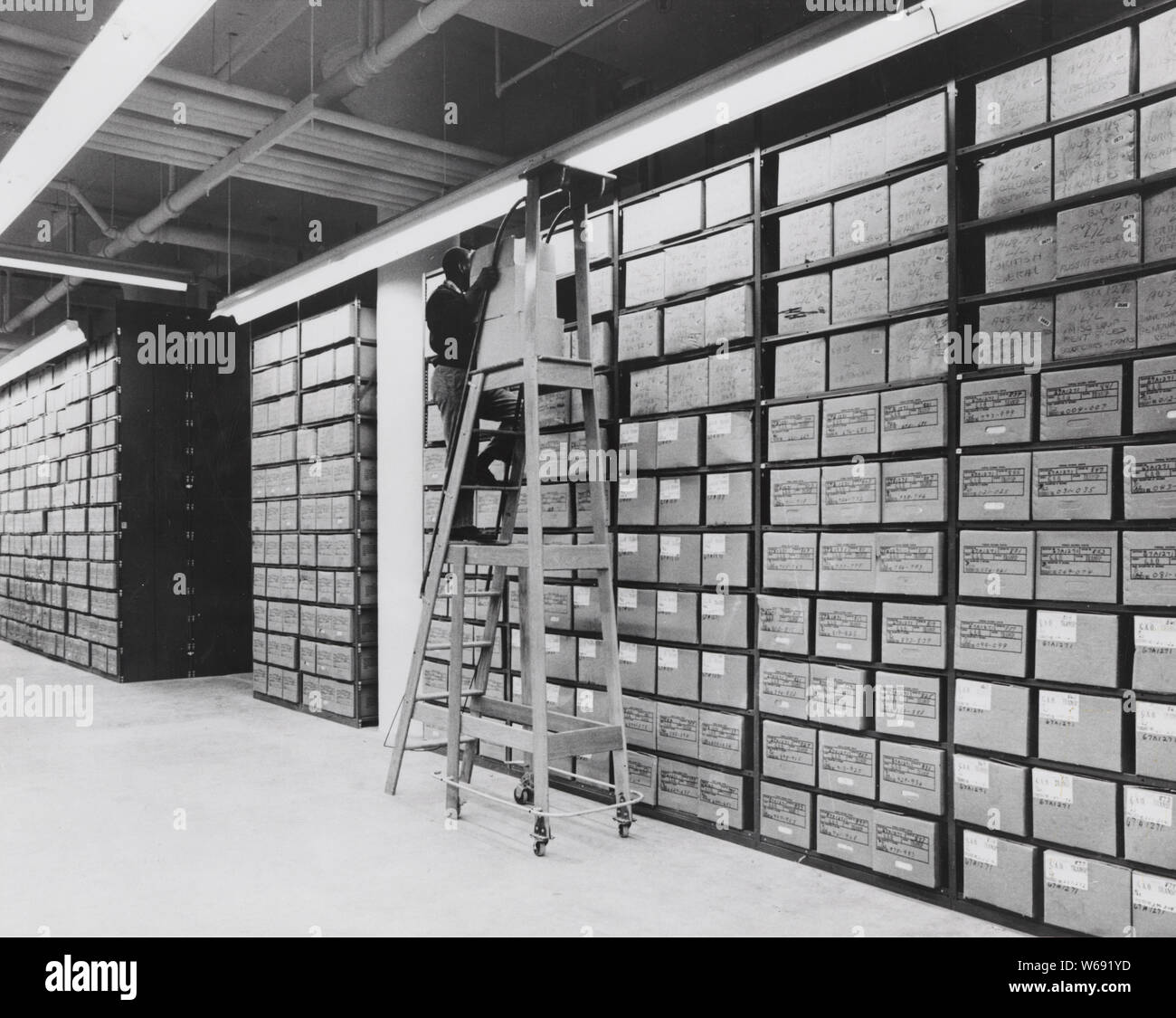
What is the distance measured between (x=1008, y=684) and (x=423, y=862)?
2.13m

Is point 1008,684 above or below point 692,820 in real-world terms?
above

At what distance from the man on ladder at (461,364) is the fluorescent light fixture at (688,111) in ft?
0.93

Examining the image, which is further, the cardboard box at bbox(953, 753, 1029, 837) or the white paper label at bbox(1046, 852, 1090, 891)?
the cardboard box at bbox(953, 753, 1029, 837)

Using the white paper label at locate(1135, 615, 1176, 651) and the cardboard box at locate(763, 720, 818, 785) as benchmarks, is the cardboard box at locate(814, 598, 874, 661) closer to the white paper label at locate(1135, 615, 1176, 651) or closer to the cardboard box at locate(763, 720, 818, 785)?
the cardboard box at locate(763, 720, 818, 785)

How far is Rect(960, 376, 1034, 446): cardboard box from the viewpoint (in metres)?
3.08

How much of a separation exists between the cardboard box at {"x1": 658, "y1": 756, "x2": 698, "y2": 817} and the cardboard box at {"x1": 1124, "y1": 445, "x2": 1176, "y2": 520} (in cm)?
197

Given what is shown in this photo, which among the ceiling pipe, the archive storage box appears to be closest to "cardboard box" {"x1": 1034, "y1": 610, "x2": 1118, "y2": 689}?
the ceiling pipe

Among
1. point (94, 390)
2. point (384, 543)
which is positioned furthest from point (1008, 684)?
point (94, 390)

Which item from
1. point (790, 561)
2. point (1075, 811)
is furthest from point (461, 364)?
point (1075, 811)

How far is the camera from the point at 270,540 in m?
7.26

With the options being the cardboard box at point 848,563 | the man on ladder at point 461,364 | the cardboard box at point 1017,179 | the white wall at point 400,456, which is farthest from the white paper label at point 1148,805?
the white wall at point 400,456

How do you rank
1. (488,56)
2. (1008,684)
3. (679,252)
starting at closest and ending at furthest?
(1008,684) < (679,252) < (488,56)

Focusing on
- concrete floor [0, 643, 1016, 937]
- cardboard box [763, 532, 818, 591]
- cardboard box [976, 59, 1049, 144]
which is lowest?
concrete floor [0, 643, 1016, 937]

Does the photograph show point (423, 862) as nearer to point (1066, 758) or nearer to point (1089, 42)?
point (1066, 758)
